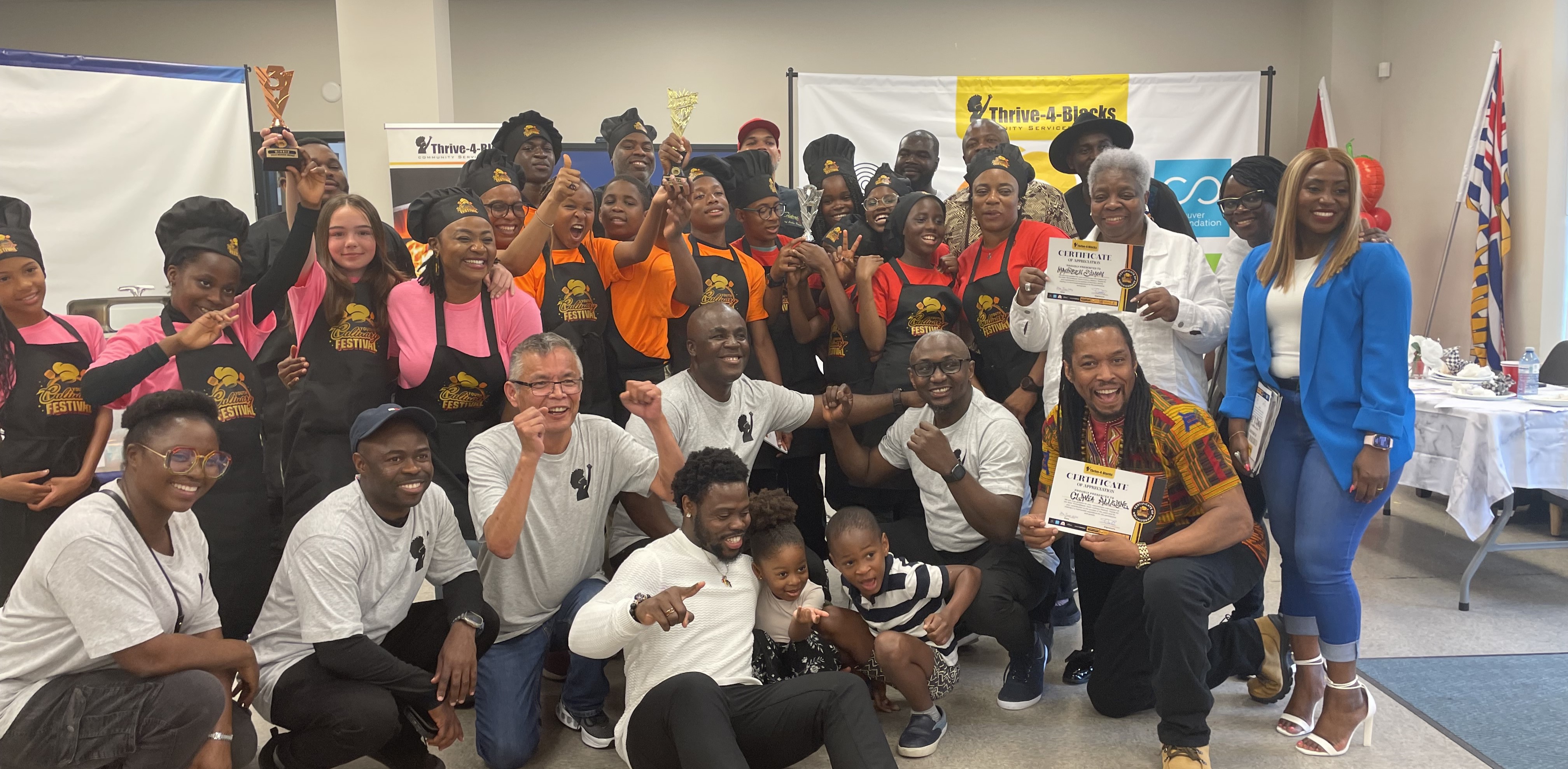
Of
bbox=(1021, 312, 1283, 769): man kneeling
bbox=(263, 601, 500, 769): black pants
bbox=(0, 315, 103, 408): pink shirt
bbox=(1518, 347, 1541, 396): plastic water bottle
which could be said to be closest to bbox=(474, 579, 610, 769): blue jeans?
bbox=(263, 601, 500, 769): black pants

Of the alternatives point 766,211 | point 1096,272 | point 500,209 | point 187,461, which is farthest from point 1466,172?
point 187,461

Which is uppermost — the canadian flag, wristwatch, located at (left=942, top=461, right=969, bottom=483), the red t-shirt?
the canadian flag

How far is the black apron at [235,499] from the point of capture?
10.7 feet

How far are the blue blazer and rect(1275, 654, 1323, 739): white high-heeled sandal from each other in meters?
0.67

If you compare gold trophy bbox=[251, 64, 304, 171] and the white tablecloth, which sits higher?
gold trophy bbox=[251, 64, 304, 171]

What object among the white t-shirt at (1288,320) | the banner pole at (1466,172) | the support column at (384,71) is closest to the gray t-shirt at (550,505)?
the white t-shirt at (1288,320)

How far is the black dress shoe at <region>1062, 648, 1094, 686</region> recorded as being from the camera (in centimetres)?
372

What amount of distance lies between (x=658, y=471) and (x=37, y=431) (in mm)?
2178

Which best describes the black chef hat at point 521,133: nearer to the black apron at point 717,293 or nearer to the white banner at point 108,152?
the black apron at point 717,293

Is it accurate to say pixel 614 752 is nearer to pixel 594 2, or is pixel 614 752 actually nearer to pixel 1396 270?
pixel 1396 270

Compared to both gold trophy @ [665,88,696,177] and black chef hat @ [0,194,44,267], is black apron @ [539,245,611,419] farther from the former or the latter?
black chef hat @ [0,194,44,267]

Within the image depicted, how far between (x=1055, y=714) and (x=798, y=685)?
1227mm

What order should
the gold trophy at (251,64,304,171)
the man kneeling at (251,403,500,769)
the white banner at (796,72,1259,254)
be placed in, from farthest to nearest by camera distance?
the white banner at (796,72,1259,254) → the gold trophy at (251,64,304,171) → the man kneeling at (251,403,500,769)

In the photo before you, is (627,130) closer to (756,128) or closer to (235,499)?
(756,128)
